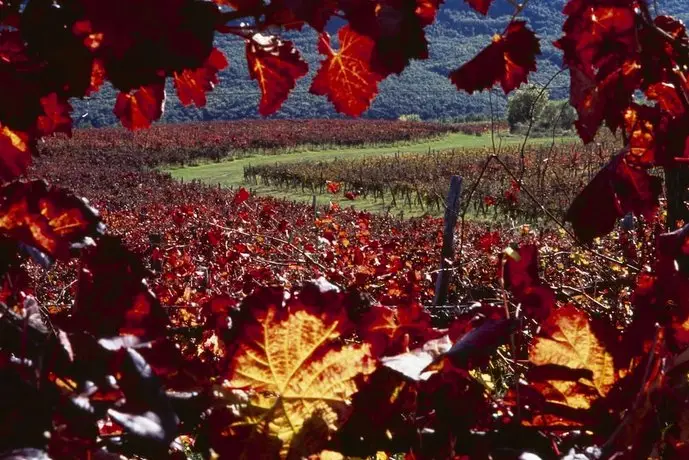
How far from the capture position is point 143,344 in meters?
0.71

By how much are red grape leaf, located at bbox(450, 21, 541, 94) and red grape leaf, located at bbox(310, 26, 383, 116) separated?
0.15 m

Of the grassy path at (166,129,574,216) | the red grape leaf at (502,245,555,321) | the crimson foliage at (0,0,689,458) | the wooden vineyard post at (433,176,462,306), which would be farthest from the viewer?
the grassy path at (166,129,574,216)

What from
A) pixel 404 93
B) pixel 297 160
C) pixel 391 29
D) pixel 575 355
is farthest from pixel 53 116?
pixel 404 93

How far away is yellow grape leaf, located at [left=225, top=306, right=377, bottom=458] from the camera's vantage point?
0.76 m

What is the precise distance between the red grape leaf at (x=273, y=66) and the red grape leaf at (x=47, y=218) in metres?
0.31

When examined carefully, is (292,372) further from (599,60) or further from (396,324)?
(599,60)

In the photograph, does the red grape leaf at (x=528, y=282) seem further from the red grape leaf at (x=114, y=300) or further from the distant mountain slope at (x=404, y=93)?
the distant mountain slope at (x=404, y=93)

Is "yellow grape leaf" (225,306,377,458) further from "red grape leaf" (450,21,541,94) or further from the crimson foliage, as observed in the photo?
"red grape leaf" (450,21,541,94)

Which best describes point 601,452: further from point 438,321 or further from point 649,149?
point 438,321

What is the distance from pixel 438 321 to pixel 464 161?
23.3m

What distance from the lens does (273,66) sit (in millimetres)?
1097

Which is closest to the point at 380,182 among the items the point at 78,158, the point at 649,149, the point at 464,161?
the point at 464,161

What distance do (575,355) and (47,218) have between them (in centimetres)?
64

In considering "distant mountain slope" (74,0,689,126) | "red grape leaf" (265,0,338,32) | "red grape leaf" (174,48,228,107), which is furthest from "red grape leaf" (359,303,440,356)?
"distant mountain slope" (74,0,689,126)
